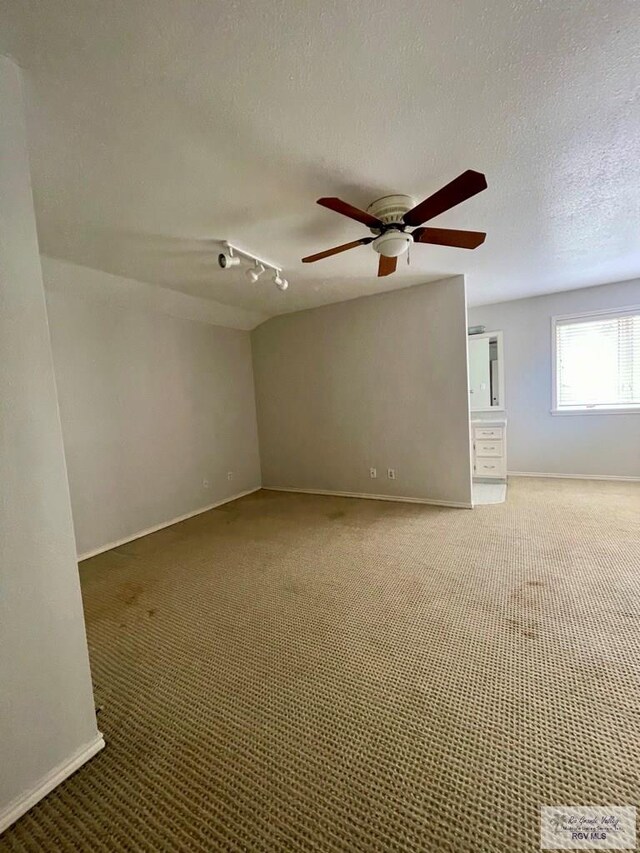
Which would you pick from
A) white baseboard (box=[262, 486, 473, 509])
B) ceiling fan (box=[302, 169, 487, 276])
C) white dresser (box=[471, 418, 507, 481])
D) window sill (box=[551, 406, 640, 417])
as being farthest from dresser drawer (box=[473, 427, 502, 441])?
ceiling fan (box=[302, 169, 487, 276])

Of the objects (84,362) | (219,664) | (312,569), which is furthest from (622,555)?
(84,362)

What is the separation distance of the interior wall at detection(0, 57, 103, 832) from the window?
5.49 meters

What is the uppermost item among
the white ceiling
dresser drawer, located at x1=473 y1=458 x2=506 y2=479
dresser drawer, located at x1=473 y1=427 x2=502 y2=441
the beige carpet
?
the white ceiling

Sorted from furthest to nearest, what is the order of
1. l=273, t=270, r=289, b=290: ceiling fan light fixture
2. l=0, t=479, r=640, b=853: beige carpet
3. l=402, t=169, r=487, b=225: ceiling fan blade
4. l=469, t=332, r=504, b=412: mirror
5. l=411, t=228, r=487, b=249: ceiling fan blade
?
l=469, t=332, r=504, b=412: mirror
l=273, t=270, r=289, b=290: ceiling fan light fixture
l=411, t=228, r=487, b=249: ceiling fan blade
l=402, t=169, r=487, b=225: ceiling fan blade
l=0, t=479, r=640, b=853: beige carpet

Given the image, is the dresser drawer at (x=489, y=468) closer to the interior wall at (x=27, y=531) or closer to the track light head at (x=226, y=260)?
the track light head at (x=226, y=260)

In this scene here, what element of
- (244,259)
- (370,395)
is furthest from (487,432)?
(244,259)

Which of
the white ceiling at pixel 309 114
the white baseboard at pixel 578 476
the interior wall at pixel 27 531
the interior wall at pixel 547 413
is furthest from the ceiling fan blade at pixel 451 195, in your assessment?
the white baseboard at pixel 578 476

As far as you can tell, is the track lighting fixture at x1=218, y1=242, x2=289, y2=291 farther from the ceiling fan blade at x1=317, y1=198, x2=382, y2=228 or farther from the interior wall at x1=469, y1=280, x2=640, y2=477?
the interior wall at x1=469, y1=280, x2=640, y2=477

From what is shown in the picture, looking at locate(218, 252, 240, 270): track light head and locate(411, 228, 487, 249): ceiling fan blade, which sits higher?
locate(218, 252, 240, 270): track light head

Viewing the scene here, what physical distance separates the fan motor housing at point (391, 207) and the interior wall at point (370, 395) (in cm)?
188

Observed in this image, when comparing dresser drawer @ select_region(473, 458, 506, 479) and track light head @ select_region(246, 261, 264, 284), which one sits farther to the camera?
dresser drawer @ select_region(473, 458, 506, 479)

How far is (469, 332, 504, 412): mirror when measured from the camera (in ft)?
17.1

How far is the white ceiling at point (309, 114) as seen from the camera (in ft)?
3.70

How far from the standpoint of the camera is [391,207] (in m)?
2.14
